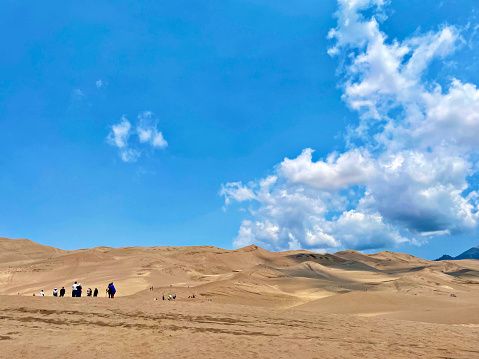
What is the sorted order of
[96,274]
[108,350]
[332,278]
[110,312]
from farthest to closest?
1. [332,278]
2. [96,274]
3. [110,312]
4. [108,350]

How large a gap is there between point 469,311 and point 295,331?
13.2m

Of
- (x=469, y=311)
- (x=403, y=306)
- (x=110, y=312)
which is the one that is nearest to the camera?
(x=110, y=312)

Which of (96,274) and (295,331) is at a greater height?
(96,274)

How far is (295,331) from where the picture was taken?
14188mm

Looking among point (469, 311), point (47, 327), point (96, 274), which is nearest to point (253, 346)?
point (47, 327)

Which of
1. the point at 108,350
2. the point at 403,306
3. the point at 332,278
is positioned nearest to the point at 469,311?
the point at 403,306

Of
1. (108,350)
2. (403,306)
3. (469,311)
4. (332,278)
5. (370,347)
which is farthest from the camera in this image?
(332,278)

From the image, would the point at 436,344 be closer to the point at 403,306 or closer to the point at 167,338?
the point at 167,338

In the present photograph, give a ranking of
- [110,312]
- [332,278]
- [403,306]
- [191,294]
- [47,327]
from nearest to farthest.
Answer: [47,327], [110,312], [403,306], [191,294], [332,278]

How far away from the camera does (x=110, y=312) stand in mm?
16156

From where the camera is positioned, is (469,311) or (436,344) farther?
(469,311)

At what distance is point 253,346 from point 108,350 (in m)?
5.06

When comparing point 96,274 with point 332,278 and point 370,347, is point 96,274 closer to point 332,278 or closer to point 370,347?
point 332,278

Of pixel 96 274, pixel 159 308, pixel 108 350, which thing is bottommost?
pixel 108 350
